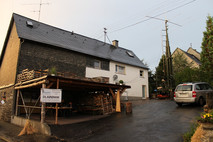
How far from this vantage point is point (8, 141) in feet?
25.2

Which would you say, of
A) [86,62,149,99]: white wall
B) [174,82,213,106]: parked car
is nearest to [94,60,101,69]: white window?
[86,62,149,99]: white wall

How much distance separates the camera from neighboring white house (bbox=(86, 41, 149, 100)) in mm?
19050

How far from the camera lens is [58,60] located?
15.2 meters

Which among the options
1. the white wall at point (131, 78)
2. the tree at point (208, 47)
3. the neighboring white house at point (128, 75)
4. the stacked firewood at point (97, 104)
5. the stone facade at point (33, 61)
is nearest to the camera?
the stone facade at point (33, 61)

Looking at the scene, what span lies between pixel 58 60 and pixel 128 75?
10076mm

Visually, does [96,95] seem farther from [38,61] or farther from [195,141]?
[195,141]

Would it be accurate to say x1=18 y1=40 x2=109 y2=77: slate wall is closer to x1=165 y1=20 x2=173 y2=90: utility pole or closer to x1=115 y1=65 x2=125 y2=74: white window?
x1=115 y1=65 x2=125 y2=74: white window

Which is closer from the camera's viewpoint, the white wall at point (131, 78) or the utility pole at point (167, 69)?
the white wall at point (131, 78)

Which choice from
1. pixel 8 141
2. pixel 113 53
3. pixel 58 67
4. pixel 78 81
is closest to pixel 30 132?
pixel 8 141

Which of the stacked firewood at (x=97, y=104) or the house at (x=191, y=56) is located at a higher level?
the house at (x=191, y=56)

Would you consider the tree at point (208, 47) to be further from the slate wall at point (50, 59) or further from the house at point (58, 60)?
the slate wall at point (50, 59)

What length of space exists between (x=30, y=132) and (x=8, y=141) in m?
1.07

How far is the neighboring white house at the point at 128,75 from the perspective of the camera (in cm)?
1905

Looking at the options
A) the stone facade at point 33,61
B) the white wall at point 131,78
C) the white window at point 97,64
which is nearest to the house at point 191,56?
the white wall at point 131,78
